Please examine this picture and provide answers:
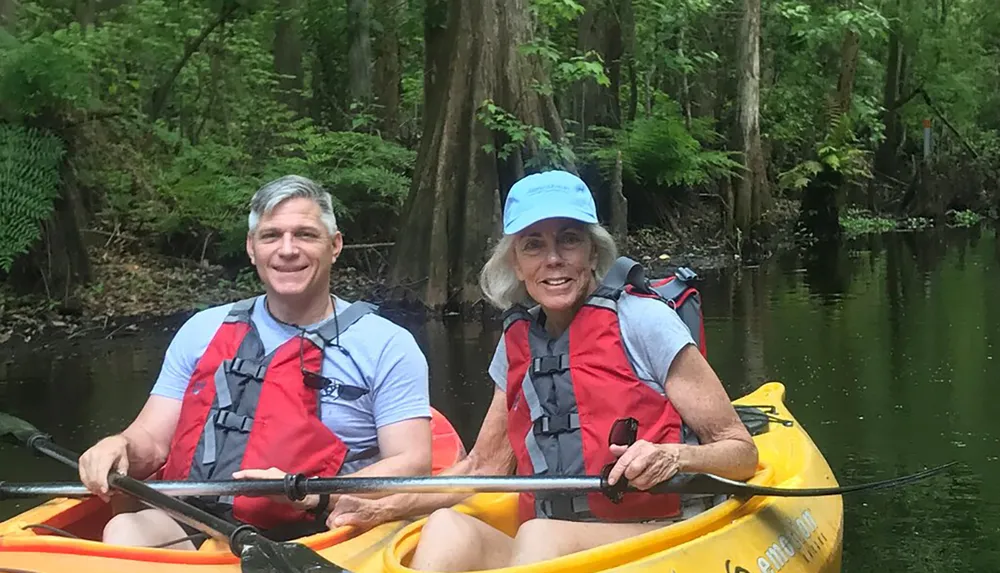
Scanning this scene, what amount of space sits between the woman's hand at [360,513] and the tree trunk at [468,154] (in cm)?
713

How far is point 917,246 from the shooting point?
15.6m

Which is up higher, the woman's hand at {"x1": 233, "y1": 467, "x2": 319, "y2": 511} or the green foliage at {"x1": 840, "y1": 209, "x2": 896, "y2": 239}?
the woman's hand at {"x1": 233, "y1": 467, "x2": 319, "y2": 511}

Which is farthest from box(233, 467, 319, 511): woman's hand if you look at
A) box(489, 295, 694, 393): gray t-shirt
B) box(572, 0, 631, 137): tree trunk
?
box(572, 0, 631, 137): tree trunk

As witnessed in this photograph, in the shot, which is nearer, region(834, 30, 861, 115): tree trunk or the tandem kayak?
the tandem kayak

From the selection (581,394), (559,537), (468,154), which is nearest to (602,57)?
(468,154)

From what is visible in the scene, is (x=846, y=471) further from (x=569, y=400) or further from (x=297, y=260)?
(x=297, y=260)

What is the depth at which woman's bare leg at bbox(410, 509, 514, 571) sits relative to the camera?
221 centimetres

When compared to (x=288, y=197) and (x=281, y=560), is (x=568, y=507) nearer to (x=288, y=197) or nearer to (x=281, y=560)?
(x=281, y=560)

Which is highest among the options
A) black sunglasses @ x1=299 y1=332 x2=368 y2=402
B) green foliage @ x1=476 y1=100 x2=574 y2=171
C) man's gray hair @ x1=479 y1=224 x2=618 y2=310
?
green foliage @ x1=476 y1=100 x2=574 y2=171

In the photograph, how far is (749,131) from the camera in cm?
1497

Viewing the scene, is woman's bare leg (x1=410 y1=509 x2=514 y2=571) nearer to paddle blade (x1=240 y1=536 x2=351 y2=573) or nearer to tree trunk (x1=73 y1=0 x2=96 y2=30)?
paddle blade (x1=240 y1=536 x2=351 y2=573)

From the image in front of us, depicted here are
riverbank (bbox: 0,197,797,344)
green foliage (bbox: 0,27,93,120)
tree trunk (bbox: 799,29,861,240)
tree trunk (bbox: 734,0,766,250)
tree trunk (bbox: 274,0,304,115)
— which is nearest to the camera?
green foliage (bbox: 0,27,93,120)

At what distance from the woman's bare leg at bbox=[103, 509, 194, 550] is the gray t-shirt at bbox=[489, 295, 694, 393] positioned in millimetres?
1187

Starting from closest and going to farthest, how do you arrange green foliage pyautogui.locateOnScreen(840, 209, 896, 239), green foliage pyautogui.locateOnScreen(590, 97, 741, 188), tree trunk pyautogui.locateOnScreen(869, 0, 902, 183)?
green foliage pyautogui.locateOnScreen(590, 97, 741, 188)
green foliage pyautogui.locateOnScreen(840, 209, 896, 239)
tree trunk pyautogui.locateOnScreen(869, 0, 902, 183)
